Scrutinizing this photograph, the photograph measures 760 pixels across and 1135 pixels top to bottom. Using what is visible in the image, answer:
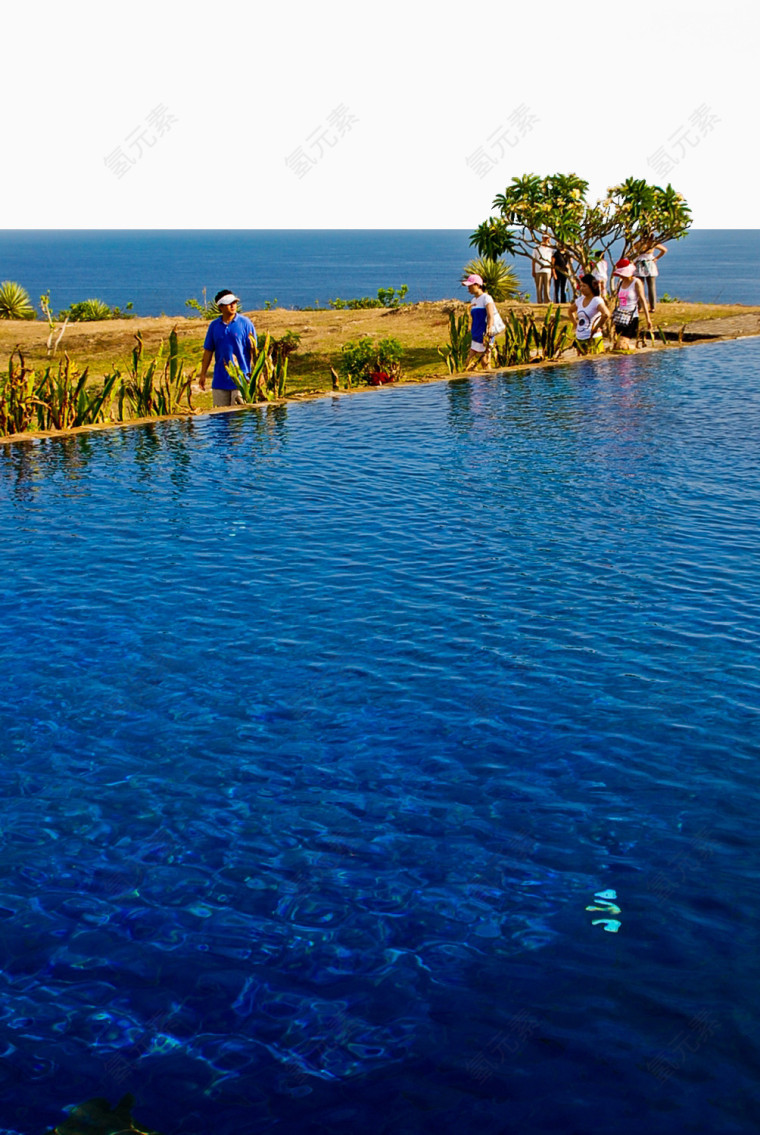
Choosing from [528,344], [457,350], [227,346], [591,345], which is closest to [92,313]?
[457,350]

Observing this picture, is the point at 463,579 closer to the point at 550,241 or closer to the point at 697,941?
the point at 697,941

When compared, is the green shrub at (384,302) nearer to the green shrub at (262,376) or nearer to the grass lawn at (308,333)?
the grass lawn at (308,333)

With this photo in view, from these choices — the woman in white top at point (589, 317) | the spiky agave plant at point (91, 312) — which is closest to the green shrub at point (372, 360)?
the woman in white top at point (589, 317)

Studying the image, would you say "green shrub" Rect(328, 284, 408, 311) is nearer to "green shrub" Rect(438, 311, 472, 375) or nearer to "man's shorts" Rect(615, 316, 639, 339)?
"man's shorts" Rect(615, 316, 639, 339)

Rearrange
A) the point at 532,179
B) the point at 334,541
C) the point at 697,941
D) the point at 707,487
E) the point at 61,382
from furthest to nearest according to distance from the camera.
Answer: the point at 532,179
the point at 61,382
the point at 707,487
the point at 334,541
the point at 697,941

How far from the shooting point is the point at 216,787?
6.80 meters

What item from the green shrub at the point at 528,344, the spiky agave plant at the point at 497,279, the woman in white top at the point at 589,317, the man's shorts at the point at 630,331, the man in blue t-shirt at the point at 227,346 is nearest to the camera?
the man in blue t-shirt at the point at 227,346

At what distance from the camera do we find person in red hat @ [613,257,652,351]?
24391mm

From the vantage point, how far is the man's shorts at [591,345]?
79.8 ft

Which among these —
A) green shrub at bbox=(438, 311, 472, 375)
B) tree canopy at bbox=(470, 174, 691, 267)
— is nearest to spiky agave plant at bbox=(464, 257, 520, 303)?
tree canopy at bbox=(470, 174, 691, 267)

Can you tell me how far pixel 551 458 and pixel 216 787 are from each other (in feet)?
31.4

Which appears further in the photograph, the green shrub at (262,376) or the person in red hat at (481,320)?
the person in red hat at (481,320)

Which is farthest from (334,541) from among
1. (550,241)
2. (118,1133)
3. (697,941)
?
(550,241)

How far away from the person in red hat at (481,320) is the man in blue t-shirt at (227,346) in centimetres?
469
